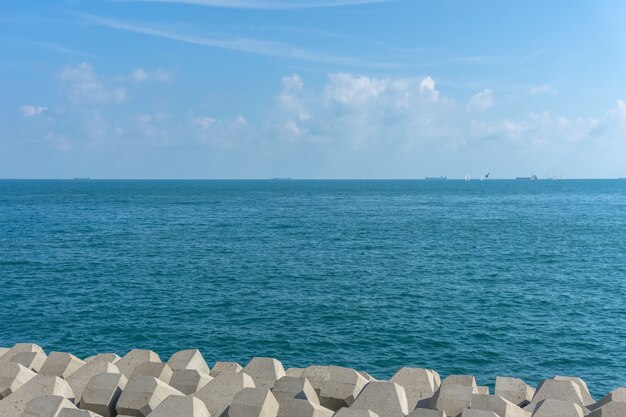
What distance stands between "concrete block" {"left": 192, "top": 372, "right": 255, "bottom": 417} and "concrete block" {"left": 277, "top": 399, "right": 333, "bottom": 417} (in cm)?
153

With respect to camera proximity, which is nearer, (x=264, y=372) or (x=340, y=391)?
(x=340, y=391)

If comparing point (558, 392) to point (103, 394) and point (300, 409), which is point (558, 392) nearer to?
point (300, 409)

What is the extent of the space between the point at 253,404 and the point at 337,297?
81.0 ft

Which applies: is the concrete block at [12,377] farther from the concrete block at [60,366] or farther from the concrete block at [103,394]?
the concrete block at [103,394]

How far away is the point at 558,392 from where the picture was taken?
15.2 metres

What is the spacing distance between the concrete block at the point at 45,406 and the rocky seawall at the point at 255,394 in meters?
0.02

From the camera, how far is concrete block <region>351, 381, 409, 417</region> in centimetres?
1381

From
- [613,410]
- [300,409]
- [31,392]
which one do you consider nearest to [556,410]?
[613,410]

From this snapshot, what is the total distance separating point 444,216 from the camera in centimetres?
9919

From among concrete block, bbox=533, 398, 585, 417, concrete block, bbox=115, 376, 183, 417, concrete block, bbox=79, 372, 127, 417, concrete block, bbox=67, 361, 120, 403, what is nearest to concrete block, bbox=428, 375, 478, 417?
concrete block, bbox=533, 398, 585, 417

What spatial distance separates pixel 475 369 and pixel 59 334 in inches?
764

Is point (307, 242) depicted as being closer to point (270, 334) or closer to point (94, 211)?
point (270, 334)

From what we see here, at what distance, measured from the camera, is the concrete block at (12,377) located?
15.7 m

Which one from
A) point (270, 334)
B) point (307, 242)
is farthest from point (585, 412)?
point (307, 242)
